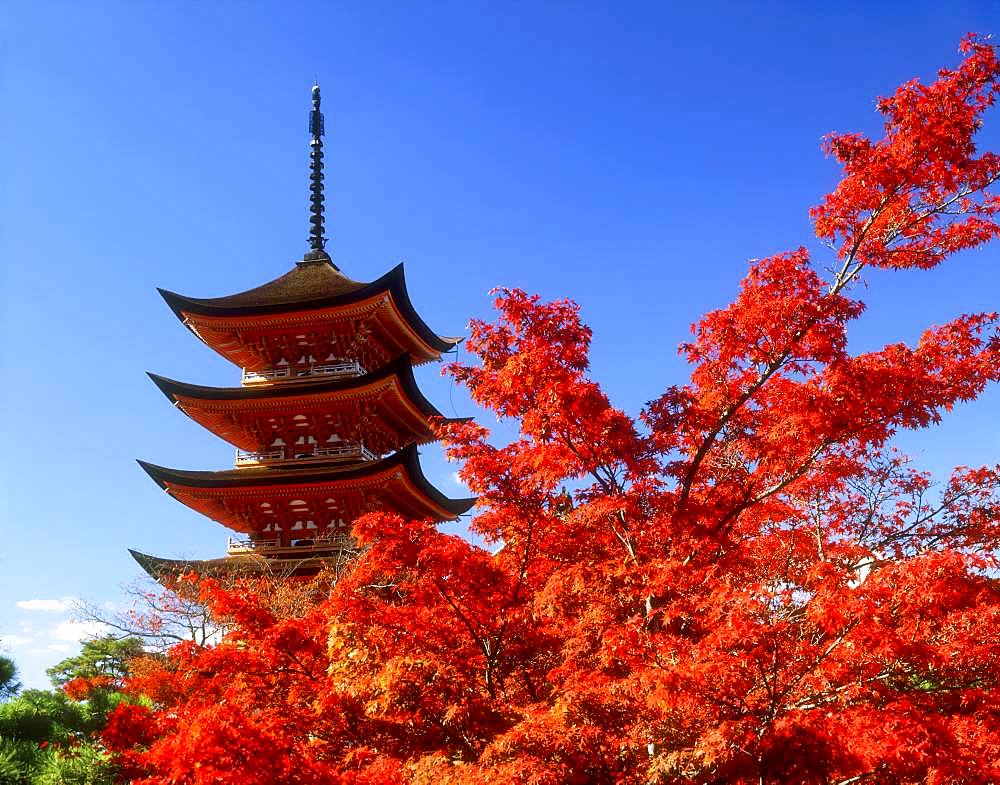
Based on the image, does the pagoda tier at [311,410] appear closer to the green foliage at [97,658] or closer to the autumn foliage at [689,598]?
the green foliage at [97,658]

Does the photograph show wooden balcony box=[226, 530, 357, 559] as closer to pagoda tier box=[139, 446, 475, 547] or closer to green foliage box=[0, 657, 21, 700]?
pagoda tier box=[139, 446, 475, 547]

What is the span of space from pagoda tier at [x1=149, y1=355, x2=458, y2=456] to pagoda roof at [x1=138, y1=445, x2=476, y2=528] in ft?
2.14

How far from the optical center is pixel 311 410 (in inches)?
958

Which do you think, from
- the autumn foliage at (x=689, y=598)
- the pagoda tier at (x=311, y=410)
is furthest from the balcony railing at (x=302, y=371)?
the autumn foliage at (x=689, y=598)

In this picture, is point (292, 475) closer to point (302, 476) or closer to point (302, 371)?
point (302, 476)

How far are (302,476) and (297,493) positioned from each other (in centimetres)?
60

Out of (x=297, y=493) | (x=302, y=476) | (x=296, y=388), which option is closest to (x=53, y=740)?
(x=302, y=476)

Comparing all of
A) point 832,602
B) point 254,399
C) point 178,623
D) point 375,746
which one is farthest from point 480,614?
point 254,399

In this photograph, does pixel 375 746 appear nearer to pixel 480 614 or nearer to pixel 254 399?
pixel 480 614

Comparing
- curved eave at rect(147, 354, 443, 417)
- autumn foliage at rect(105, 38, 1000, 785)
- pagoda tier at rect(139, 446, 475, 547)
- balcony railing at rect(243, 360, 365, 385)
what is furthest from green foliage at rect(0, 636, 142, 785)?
balcony railing at rect(243, 360, 365, 385)

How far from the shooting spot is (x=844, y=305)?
863 cm

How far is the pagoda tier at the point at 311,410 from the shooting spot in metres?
23.6

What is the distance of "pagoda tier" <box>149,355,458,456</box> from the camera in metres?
23.6

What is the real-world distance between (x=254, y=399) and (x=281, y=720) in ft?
51.3
